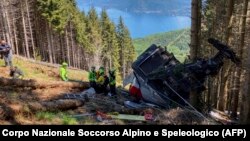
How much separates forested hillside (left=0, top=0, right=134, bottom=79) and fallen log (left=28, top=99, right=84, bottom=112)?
39084mm

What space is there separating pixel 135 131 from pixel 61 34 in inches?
2436

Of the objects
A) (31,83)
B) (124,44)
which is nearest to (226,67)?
(31,83)

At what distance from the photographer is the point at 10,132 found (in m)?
8.45

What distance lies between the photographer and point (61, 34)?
69500 mm

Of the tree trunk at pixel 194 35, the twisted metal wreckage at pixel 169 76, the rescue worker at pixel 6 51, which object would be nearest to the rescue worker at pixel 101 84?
the twisted metal wreckage at pixel 169 76

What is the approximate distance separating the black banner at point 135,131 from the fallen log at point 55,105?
3233mm

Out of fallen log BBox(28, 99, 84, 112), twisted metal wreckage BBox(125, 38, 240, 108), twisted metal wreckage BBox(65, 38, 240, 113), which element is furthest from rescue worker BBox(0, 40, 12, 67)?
fallen log BBox(28, 99, 84, 112)

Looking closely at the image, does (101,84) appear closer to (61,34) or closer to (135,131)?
(135,131)

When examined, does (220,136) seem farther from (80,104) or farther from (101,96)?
(101,96)

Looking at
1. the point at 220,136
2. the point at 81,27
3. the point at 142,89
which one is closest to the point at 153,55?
the point at 142,89

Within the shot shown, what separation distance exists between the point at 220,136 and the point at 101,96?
32.9 feet

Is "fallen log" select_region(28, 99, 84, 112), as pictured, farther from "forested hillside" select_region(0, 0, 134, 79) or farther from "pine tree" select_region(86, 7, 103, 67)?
"pine tree" select_region(86, 7, 103, 67)

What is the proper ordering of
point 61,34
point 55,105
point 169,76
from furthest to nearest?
point 61,34
point 169,76
point 55,105

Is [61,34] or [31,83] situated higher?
[31,83]
